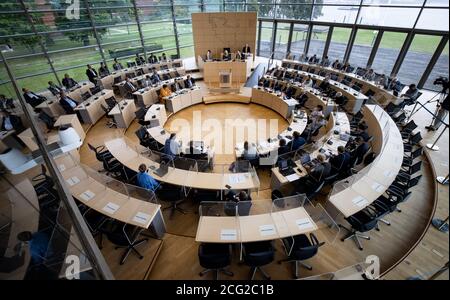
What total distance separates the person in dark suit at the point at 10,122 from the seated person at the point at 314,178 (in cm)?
984

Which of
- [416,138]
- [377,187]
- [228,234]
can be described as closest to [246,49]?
[416,138]

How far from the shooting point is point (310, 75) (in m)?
13.3

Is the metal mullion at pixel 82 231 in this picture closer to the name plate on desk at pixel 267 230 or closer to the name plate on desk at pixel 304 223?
the name plate on desk at pixel 267 230

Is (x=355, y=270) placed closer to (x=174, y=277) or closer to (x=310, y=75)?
(x=174, y=277)

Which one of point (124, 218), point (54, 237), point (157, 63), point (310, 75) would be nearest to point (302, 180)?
point (124, 218)

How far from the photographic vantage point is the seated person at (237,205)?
16.4 ft

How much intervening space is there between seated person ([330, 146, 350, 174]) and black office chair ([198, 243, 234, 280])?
429 centimetres

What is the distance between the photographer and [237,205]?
499cm

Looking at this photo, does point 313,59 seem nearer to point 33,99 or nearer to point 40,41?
point 40,41

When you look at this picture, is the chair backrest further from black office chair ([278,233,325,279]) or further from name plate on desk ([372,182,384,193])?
black office chair ([278,233,325,279])

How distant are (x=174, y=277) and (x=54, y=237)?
2.51 meters

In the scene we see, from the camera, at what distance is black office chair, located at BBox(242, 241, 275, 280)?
13.7 feet

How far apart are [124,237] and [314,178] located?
5.17 meters

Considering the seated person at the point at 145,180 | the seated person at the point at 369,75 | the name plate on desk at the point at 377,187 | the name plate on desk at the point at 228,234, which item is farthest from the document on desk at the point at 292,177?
the seated person at the point at 369,75
